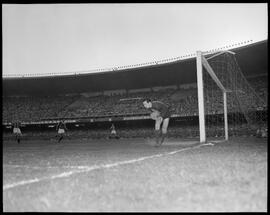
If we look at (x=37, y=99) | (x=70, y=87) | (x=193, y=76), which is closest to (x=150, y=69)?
(x=193, y=76)

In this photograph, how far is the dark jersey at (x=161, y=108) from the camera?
1239 cm

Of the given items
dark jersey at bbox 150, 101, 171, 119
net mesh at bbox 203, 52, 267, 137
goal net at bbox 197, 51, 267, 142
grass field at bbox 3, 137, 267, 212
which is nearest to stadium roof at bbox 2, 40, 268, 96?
goal net at bbox 197, 51, 267, 142

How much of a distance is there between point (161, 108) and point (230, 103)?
49.7 feet

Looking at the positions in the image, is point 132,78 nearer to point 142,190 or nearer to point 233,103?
point 233,103

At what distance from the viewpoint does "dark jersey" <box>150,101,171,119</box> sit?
12395 mm

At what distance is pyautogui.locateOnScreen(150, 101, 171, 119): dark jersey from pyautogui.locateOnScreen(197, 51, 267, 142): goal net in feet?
17.6

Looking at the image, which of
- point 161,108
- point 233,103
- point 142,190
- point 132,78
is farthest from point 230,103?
point 142,190

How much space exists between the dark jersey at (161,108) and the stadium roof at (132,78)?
52.1ft

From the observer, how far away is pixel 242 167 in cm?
593

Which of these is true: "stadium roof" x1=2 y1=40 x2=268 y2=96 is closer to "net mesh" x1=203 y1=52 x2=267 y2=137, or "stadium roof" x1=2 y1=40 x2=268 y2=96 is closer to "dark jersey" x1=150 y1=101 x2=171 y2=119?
"net mesh" x1=203 y1=52 x2=267 y2=137

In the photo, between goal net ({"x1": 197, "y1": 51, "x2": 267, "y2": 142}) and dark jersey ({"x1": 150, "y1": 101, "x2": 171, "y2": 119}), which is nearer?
dark jersey ({"x1": 150, "y1": 101, "x2": 171, "y2": 119})

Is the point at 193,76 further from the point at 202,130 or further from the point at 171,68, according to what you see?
the point at 202,130

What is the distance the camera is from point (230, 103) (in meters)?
26.3

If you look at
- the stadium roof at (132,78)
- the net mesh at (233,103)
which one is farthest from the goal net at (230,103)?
the stadium roof at (132,78)
